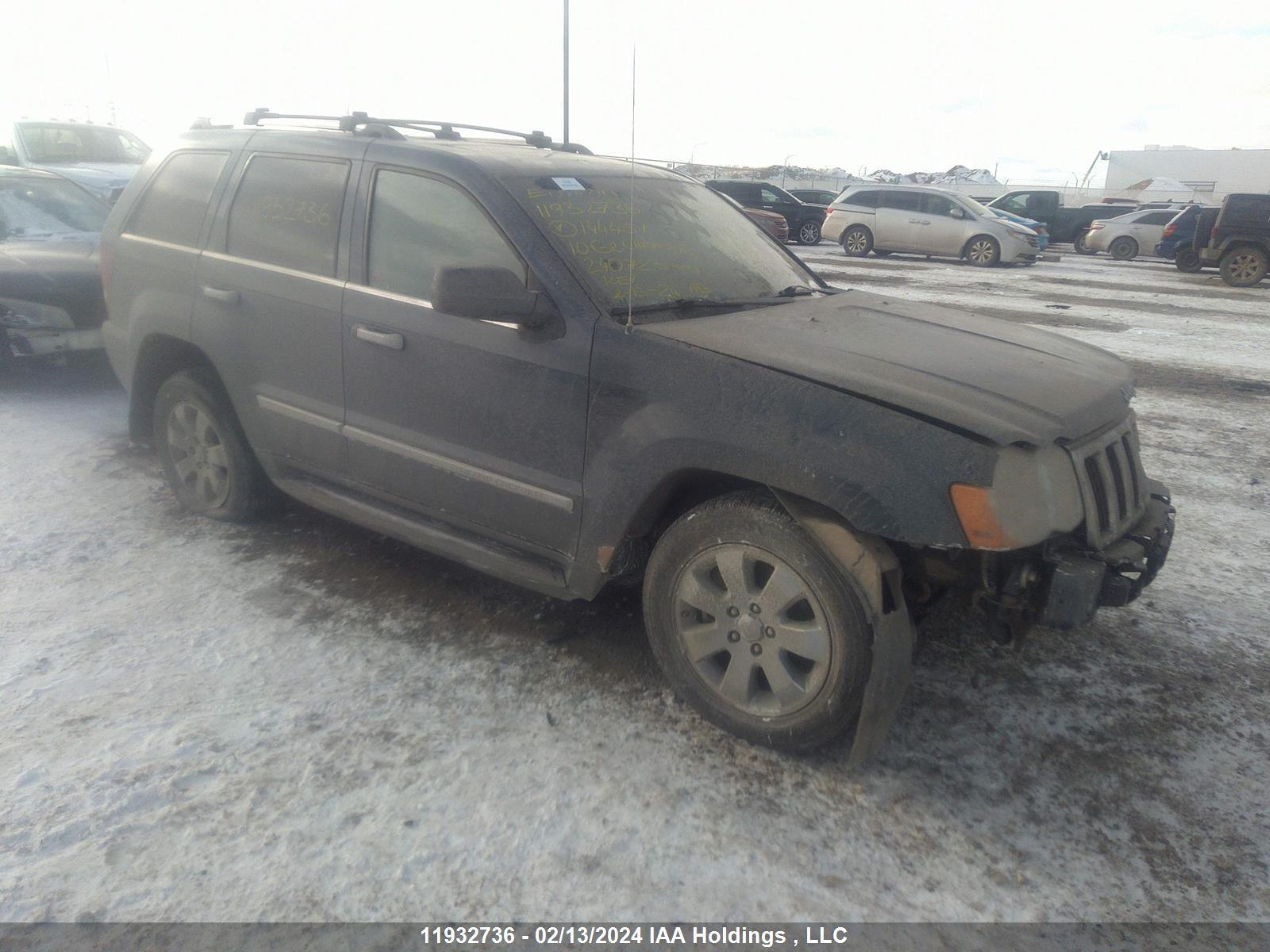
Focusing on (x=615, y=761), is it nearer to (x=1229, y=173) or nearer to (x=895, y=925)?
(x=895, y=925)

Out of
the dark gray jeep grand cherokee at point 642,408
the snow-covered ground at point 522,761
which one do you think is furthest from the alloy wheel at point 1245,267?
the dark gray jeep grand cherokee at point 642,408

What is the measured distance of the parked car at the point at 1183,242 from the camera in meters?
20.2

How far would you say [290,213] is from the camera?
3910mm

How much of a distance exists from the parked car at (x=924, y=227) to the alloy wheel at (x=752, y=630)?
19.4 m

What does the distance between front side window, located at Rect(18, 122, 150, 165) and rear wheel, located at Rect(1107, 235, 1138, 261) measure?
2285 centimetres

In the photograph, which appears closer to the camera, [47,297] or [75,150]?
[47,297]

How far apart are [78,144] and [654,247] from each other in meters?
13.2

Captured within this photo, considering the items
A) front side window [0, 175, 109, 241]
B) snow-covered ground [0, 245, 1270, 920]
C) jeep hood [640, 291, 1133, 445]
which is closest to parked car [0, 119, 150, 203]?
front side window [0, 175, 109, 241]

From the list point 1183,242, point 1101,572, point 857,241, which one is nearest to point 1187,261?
point 1183,242

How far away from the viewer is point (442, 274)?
2951 mm

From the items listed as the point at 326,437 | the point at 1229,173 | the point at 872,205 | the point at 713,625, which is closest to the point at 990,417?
the point at 713,625

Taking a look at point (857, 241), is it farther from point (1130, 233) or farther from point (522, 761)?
point (522, 761)

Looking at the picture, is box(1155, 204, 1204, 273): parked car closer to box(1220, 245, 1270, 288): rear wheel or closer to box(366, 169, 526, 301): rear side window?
box(1220, 245, 1270, 288): rear wheel

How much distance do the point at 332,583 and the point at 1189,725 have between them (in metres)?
3.19
